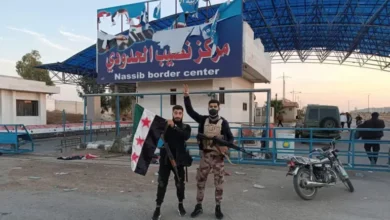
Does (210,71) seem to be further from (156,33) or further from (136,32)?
(136,32)

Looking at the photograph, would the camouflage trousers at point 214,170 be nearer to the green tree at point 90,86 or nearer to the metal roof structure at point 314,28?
the metal roof structure at point 314,28

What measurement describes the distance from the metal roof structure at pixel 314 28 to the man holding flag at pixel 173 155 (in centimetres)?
1240

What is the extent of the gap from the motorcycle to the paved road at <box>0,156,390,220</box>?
221 mm

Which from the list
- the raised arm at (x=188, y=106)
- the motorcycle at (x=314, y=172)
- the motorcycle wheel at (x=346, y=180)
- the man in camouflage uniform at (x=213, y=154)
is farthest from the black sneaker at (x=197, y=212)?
the motorcycle wheel at (x=346, y=180)

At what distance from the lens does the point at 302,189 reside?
18.4 feet

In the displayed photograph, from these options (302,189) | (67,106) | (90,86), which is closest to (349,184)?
(302,189)

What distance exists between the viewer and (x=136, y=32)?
15.0 m

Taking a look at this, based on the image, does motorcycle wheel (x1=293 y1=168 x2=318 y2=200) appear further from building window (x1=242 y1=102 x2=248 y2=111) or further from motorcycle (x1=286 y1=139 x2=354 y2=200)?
building window (x1=242 y1=102 x2=248 y2=111)

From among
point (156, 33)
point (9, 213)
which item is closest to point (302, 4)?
point (156, 33)

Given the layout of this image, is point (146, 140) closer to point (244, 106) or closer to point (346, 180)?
point (346, 180)

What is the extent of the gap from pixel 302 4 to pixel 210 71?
12.3m

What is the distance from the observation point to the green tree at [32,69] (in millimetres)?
38344

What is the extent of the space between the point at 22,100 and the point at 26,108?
84cm

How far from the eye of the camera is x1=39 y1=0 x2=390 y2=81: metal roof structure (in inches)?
Result: 827
